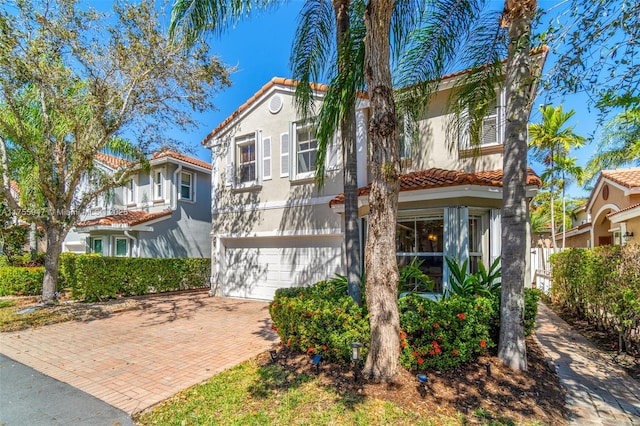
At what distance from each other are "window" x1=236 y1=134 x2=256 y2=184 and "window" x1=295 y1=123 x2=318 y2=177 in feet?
7.56

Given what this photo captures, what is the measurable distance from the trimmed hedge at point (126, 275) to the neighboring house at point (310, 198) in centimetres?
264

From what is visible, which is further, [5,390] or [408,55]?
[408,55]

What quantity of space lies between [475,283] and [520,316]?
1.31m

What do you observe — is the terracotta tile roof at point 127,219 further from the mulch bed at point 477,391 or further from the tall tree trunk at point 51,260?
the mulch bed at point 477,391

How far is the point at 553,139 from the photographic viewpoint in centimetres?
2069

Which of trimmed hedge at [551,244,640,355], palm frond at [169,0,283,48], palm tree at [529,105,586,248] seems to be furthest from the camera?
palm tree at [529,105,586,248]

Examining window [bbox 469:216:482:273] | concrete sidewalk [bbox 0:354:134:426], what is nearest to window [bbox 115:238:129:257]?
concrete sidewalk [bbox 0:354:134:426]

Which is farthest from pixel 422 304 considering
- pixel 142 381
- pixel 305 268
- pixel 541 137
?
pixel 541 137

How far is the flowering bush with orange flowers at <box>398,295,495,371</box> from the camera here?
526 centimetres

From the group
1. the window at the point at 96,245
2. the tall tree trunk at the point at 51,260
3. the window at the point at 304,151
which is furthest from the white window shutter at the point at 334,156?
the window at the point at 96,245

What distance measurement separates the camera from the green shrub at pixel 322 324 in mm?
5473

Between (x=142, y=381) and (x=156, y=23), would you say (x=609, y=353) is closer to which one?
(x=142, y=381)

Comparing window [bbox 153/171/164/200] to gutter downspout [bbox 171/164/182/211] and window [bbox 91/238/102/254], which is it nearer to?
gutter downspout [bbox 171/164/182/211]

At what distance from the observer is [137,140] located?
40.4ft
